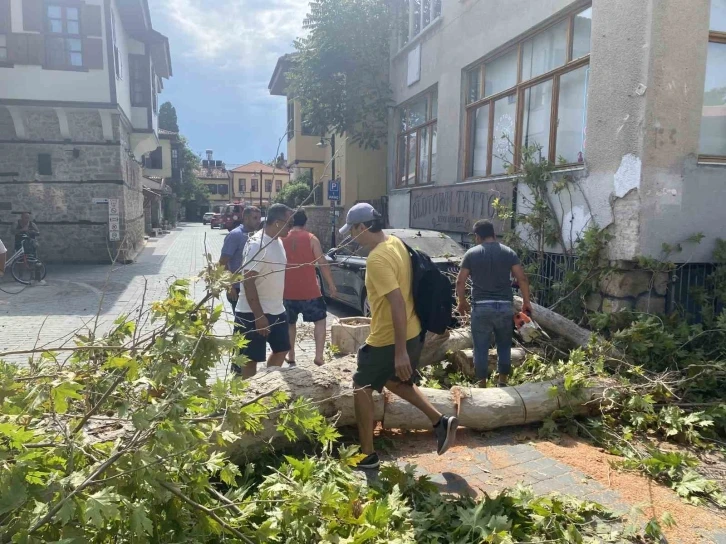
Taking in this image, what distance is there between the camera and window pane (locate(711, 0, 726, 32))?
684 cm

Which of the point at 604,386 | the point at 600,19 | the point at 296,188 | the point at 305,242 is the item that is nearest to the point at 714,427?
the point at 604,386

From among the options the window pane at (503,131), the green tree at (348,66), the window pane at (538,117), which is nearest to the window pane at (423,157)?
the green tree at (348,66)

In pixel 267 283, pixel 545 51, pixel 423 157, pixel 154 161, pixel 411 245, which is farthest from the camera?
pixel 154 161

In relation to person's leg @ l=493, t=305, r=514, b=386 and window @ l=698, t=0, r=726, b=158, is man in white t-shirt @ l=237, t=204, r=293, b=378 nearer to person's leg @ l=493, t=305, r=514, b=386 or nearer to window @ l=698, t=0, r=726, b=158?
person's leg @ l=493, t=305, r=514, b=386

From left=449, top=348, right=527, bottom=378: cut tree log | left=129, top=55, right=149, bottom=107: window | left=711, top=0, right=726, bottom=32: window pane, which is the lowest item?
left=449, top=348, right=527, bottom=378: cut tree log

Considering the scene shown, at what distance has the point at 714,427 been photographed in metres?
4.72

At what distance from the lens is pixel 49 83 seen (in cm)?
1581

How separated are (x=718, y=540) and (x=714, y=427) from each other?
1.87 metres

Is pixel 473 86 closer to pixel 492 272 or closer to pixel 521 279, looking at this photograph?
pixel 521 279

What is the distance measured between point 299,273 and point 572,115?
16.9 ft

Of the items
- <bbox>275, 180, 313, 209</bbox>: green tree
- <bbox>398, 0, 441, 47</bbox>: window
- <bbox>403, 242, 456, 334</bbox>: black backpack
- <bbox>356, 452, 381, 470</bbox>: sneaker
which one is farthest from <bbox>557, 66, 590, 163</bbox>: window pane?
<bbox>275, 180, 313, 209</bbox>: green tree

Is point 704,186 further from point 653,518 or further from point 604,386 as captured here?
point 653,518

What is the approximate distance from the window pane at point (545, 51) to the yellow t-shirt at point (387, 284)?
6526 millimetres

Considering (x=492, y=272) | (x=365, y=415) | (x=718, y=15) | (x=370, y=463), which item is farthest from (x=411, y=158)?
(x=370, y=463)
